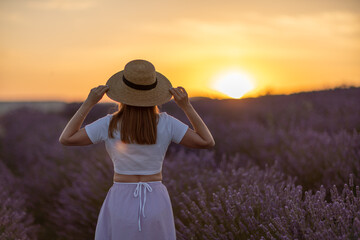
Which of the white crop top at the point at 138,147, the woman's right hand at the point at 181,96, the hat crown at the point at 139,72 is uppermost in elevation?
the hat crown at the point at 139,72

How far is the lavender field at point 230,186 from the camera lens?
2.58 m

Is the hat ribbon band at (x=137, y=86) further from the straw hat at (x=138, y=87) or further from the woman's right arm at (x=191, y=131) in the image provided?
the woman's right arm at (x=191, y=131)

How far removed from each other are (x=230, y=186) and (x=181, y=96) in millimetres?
1290

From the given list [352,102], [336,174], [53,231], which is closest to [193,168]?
[336,174]

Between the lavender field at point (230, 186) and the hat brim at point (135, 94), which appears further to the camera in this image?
the lavender field at point (230, 186)

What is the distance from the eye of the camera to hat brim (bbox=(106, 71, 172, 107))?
219cm

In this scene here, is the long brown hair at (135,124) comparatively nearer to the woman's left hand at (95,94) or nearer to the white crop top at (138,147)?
the white crop top at (138,147)

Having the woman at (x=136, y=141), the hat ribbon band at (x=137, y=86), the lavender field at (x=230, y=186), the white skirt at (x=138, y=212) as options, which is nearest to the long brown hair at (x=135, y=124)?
the woman at (x=136, y=141)

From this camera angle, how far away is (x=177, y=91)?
89.8 inches

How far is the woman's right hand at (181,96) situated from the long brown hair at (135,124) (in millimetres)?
149

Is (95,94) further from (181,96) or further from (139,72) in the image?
(181,96)

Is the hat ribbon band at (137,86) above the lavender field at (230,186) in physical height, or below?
above

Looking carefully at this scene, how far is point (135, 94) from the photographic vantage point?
7.30ft

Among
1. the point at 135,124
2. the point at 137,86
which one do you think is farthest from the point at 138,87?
the point at 135,124
